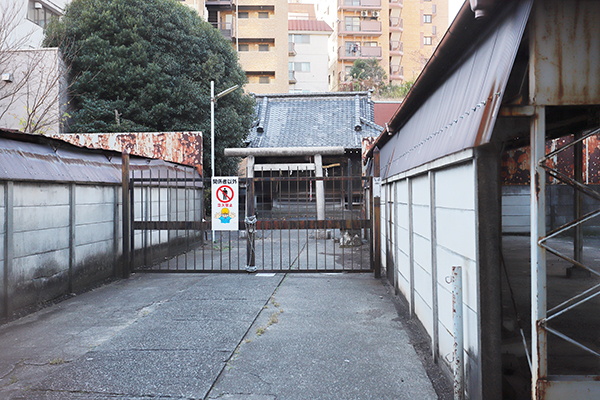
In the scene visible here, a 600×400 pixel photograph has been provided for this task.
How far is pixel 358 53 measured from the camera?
1602 inches

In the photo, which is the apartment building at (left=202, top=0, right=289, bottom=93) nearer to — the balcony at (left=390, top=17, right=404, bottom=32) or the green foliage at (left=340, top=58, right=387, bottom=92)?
the green foliage at (left=340, top=58, right=387, bottom=92)

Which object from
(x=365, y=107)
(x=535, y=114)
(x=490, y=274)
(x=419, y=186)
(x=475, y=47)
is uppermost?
(x=365, y=107)

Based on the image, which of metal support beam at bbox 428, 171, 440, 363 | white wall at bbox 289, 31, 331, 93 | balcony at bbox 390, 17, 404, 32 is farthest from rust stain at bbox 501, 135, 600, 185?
balcony at bbox 390, 17, 404, 32

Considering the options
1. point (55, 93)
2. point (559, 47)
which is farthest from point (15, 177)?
point (55, 93)

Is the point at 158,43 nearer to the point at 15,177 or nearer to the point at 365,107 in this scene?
the point at 365,107

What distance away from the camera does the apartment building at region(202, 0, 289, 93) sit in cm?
3341

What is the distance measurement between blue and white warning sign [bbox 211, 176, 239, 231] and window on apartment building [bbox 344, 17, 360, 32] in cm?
3695

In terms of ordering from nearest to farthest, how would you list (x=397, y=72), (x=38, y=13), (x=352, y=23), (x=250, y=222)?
(x=250, y=222) < (x=38, y=13) < (x=352, y=23) < (x=397, y=72)

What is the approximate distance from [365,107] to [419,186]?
14.4 m

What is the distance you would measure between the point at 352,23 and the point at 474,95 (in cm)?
4151

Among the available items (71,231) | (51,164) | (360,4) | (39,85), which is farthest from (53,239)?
(360,4)

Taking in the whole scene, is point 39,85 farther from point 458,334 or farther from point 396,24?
point 396,24

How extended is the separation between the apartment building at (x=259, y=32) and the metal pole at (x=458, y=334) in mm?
31659

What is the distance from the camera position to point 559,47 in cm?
264
